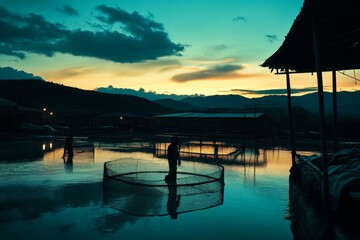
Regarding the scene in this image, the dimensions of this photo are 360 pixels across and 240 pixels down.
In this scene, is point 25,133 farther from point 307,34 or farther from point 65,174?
point 307,34

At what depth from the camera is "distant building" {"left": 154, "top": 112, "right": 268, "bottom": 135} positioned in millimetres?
45625

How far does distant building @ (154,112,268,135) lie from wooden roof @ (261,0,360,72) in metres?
31.8

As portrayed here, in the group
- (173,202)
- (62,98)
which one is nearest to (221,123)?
(173,202)

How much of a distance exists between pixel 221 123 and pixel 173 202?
48076mm

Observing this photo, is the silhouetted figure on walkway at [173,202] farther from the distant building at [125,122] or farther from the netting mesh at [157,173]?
the distant building at [125,122]

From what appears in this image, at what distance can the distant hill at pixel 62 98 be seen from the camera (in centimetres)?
11856

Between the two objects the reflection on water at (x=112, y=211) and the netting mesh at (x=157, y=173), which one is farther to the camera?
the netting mesh at (x=157, y=173)

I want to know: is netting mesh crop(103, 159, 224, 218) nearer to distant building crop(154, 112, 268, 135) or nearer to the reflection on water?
the reflection on water

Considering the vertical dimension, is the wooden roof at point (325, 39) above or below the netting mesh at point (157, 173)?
above

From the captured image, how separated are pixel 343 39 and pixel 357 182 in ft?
13.0

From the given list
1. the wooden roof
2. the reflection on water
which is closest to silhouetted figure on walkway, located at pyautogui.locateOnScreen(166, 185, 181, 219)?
the reflection on water

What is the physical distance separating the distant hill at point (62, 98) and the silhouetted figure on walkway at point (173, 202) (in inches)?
4117

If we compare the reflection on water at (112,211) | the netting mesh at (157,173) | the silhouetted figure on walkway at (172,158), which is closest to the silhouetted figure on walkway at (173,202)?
the reflection on water at (112,211)

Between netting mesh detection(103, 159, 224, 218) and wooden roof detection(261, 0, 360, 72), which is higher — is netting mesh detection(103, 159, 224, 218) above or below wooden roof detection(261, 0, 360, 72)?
A: below
